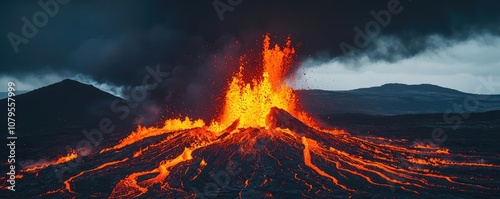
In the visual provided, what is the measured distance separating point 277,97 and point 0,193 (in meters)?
31.2

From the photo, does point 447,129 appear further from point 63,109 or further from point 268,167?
point 63,109

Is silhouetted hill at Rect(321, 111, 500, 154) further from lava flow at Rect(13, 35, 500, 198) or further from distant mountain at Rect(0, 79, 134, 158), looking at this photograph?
distant mountain at Rect(0, 79, 134, 158)

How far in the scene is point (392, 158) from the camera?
37.4m

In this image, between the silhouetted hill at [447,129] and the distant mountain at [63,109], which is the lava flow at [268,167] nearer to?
the silhouetted hill at [447,129]

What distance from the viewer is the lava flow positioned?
86.6 ft

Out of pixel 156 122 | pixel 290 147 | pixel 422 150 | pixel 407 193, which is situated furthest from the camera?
pixel 156 122

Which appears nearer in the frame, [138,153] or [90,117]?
[138,153]

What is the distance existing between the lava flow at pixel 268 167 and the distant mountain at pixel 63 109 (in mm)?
55091

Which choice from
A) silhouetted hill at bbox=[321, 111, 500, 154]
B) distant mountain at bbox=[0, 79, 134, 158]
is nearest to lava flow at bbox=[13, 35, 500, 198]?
silhouetted hill at bbox=[321, 111, 500, 154]

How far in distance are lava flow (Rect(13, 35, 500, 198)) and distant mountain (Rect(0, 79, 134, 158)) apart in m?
55.1

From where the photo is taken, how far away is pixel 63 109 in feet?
388

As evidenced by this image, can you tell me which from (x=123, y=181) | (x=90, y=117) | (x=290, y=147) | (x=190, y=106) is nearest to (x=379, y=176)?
(x=290, y=147)

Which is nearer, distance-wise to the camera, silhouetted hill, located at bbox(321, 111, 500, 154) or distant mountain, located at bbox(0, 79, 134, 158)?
silhouetted hill, located at bbox(321, 111, 500, 154)

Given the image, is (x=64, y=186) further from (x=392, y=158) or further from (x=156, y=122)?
(x=156, y=122)
